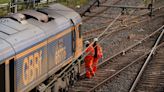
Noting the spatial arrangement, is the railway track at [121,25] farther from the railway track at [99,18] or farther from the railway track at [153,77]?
the railway track at [153,77]

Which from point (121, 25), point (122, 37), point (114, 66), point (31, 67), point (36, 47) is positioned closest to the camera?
point (31, 67)

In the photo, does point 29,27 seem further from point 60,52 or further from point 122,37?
point 122,37

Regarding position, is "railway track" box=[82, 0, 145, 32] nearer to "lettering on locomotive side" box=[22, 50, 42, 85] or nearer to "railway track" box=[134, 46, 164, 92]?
"railway track" box=[134, 46, 164, 92]

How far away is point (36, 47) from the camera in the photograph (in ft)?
35.6

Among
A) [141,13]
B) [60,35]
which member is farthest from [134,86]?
[141,13]

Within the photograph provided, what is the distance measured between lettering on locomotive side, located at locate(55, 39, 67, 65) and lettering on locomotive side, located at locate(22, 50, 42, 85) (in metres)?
1.28

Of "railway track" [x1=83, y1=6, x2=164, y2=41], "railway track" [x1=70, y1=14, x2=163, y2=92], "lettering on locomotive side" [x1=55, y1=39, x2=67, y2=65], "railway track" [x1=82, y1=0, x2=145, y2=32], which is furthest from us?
"railway track" [x1=82, y1=0, x2=145, y2=32]

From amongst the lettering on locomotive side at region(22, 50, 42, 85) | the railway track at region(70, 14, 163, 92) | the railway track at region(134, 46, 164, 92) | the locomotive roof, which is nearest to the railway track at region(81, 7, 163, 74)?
the railway track at region(70, 14, 163, 92)

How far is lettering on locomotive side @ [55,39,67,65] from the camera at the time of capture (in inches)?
485

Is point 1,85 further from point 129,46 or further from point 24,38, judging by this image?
point 129,46

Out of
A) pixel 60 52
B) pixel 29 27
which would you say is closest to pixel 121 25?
pixel 60 52

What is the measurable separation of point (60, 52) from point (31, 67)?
2177mm

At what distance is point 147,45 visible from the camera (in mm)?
19953

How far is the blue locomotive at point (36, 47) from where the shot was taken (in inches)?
376
